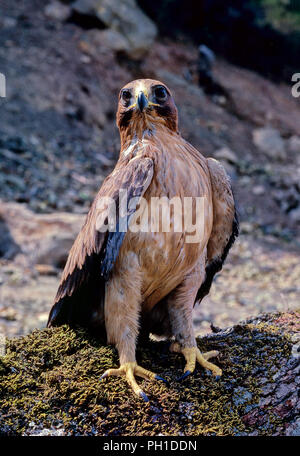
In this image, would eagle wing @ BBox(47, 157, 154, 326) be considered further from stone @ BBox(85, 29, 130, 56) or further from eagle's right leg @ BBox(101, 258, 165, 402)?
stone @ BBox(85, 29, 130, 56)

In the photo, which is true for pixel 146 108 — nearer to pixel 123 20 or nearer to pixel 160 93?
pixel 160 93

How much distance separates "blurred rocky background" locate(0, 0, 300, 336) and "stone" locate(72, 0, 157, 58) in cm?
4

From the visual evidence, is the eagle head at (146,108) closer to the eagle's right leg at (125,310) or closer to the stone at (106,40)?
the eagle's right leg at (125,310)

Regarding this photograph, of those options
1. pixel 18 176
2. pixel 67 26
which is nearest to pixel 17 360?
pixel 18 176

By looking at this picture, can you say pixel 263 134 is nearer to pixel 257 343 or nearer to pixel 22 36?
pixel 22 36

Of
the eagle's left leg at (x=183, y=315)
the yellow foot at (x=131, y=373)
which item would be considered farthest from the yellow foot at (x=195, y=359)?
the yellow foot at (x=131, y=373)

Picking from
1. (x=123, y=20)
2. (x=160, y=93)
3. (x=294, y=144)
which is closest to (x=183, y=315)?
(x=160, y=93)

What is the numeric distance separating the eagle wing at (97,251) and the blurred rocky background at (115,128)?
331cm

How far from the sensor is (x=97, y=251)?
3.19 m

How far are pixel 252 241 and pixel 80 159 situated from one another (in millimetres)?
5012

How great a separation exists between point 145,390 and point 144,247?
862 millimetres

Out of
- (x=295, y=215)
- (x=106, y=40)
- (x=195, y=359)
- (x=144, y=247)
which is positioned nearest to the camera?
(x=144, y=247)

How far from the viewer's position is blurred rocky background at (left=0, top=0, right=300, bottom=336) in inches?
342

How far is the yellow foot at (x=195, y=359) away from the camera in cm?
317
